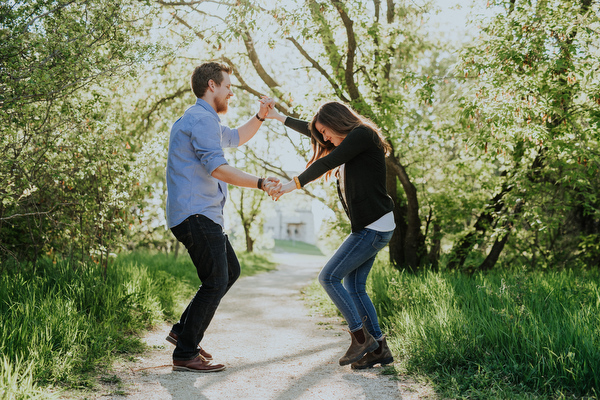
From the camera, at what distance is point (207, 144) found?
356 centimetres

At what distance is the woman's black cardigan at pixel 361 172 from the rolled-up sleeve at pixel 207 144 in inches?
25.5

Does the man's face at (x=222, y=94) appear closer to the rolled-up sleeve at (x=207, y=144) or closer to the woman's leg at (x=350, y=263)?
the rolled-up sleeve at (x=207, y=144)

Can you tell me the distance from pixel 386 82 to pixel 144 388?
7.24 metres

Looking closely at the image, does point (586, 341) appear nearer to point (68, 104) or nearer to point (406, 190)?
point (68, 104)

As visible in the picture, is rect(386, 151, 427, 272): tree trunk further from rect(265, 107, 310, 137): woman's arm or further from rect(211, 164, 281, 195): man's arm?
rect(211, 164, 281, 195): man's arm

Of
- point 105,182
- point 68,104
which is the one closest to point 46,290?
point 105,182

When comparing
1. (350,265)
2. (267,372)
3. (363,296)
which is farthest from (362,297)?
(267,372)

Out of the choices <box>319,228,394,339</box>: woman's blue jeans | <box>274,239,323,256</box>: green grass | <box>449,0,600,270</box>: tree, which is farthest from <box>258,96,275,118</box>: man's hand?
<box>274,239,323,256</box>: green grass

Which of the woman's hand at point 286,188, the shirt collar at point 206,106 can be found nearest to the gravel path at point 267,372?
the woman's hand at point 286,188

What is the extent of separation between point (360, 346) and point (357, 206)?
1.09 metres

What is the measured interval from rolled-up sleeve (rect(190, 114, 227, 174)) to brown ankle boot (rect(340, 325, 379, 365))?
66.9 inches

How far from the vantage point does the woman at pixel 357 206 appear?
3607mm

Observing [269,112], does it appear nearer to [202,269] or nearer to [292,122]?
[292,122]

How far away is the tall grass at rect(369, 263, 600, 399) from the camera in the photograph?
281cm
